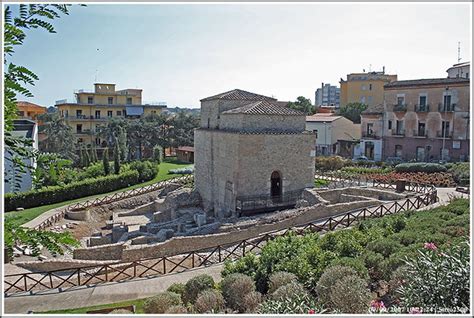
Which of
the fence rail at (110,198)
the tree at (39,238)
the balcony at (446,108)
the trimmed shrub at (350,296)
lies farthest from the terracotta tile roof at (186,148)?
the tree at (39,238)

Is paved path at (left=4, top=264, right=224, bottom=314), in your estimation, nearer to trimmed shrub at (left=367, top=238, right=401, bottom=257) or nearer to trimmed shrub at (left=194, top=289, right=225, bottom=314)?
trimmed shrub at (left=194, top=289, right=225, bottom=314)

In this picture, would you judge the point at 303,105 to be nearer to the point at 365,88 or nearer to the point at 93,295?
the point at 365,88

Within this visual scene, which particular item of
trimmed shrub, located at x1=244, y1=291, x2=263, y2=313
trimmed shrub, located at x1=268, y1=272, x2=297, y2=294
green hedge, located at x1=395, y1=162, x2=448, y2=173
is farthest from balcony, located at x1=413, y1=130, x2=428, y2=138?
trimmed shrub, located at x1=244, y1=291, x2=263, y2=313

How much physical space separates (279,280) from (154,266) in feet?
19.2


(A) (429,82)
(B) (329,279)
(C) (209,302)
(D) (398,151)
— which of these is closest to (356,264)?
(B) (329,279)

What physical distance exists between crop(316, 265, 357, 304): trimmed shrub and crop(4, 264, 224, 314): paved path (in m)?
4.05

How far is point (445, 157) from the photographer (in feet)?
107

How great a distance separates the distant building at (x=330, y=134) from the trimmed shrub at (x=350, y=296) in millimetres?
36229

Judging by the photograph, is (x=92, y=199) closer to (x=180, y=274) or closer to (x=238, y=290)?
(x=180, y=274)

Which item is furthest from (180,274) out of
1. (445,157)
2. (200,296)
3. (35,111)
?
(35,111)

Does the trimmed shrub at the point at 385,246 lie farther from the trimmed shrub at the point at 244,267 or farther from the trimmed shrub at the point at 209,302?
the trimmed shrub at the point at 209,302

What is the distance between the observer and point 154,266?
45.5 ft

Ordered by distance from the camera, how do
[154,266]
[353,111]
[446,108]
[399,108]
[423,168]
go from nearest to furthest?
[154,266], [423,168], [446,108], [399,108], [353,111]

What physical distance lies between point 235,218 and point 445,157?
2019cm
